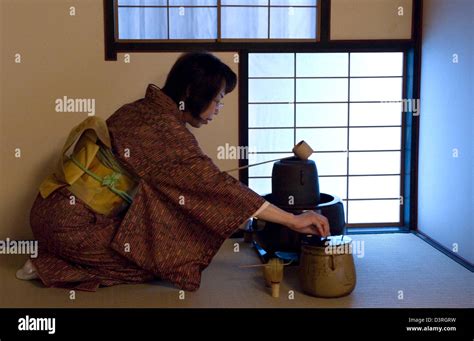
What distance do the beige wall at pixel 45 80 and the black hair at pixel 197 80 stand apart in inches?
32.6

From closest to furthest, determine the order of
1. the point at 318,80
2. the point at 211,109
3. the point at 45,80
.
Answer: the point at 211,109 < the point at 45,80 < the point at 318,80

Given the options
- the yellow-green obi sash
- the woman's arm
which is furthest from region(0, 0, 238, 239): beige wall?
the woman's arm

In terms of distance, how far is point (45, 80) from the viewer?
13.4ft

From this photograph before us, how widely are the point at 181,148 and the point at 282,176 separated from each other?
693 mm

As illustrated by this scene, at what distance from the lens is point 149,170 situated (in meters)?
3.18

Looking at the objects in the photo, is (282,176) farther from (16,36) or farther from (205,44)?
(16,36)

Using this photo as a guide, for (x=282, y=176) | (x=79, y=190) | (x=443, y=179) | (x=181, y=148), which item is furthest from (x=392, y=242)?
(x=79, y=190)

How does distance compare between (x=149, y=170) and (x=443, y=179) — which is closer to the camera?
(x=149, y=170)

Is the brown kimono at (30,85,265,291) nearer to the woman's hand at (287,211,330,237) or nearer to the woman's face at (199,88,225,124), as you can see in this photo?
the woman's face at (199,88,225,124)

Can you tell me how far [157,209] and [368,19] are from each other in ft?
6.56

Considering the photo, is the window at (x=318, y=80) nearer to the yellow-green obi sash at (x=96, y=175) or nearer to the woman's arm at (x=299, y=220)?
the yellow-green obi sash at (x=96, y=175)

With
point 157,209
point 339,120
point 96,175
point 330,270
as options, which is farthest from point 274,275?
point 339,120

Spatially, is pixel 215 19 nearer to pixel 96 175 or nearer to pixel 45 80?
pixel 45 80

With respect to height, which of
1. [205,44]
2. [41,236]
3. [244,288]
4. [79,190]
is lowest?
[244,288]
